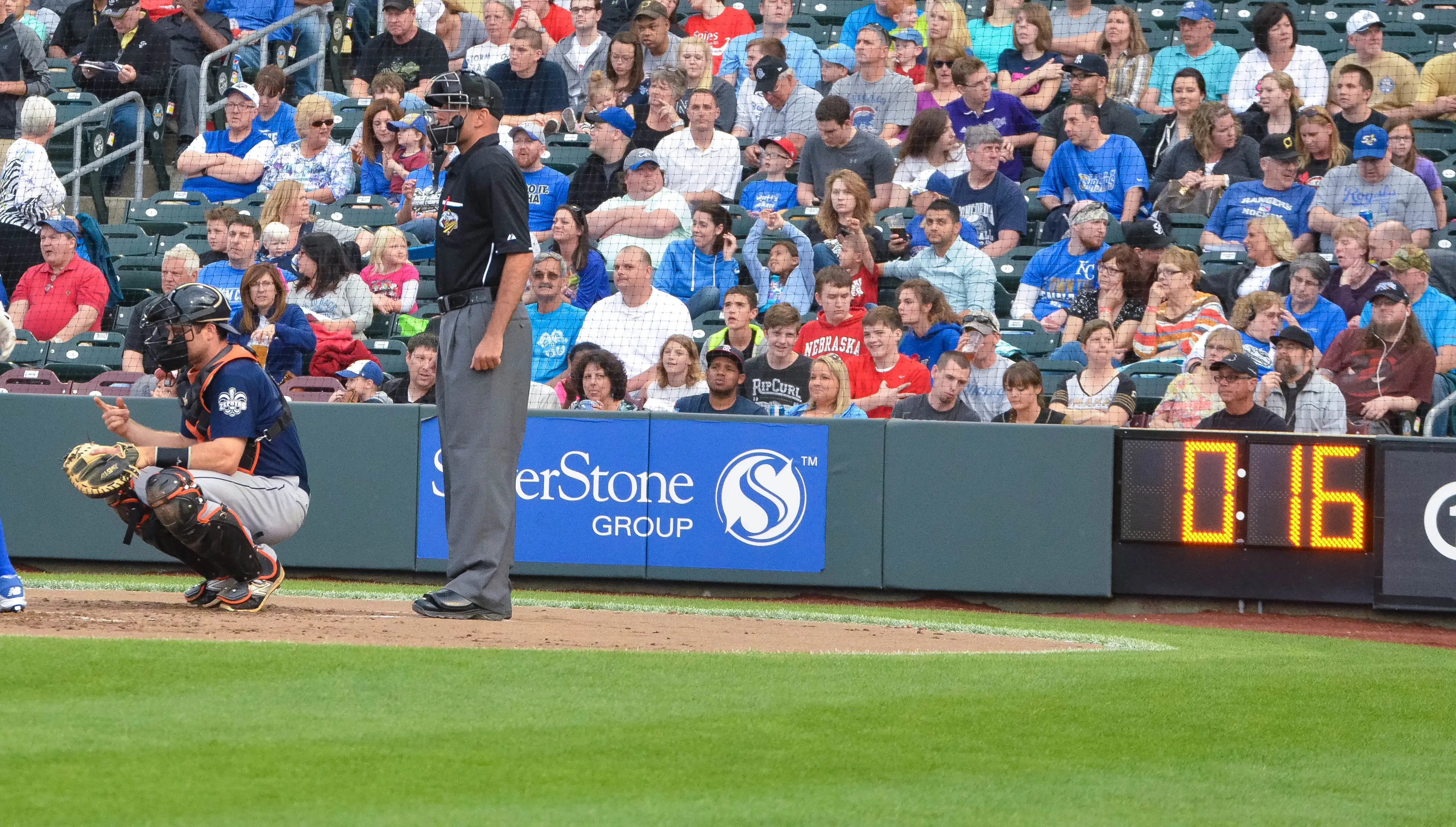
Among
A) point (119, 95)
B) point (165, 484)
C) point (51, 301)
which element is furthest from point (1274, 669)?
point (119, 95)

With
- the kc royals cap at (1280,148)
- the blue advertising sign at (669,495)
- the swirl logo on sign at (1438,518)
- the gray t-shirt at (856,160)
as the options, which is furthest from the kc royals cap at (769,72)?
the swirl logo on sign at (1438,518)

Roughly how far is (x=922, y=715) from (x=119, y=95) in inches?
548

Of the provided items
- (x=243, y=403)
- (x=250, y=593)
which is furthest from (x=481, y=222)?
(x=250, y=593)

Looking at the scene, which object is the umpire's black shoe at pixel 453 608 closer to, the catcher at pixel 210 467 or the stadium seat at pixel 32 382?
the catcher at pixel 210 467

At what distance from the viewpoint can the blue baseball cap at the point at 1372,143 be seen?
13391 mm

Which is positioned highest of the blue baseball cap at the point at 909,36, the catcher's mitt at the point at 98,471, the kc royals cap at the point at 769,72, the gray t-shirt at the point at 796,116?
the blue baseball cap at the point at 909,36

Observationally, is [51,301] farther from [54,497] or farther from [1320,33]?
[1320,33]

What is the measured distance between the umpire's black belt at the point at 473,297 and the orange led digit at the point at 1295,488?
20.0 ft

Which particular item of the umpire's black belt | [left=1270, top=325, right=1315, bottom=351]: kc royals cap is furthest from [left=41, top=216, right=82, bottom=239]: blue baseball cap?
[left=1270, top=325, right=1315, bottom=351]: kc royals cap

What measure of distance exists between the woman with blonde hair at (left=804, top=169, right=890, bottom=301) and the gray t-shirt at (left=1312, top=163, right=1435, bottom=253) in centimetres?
336

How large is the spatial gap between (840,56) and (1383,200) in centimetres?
554

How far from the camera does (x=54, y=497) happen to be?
12.5 meters

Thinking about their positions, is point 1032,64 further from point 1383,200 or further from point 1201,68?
point 1383,200

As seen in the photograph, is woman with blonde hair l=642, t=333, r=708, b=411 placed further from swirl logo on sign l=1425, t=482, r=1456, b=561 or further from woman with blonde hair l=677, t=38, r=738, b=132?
swirl logo on sign l=1425, t=482, r=1456, b=561
